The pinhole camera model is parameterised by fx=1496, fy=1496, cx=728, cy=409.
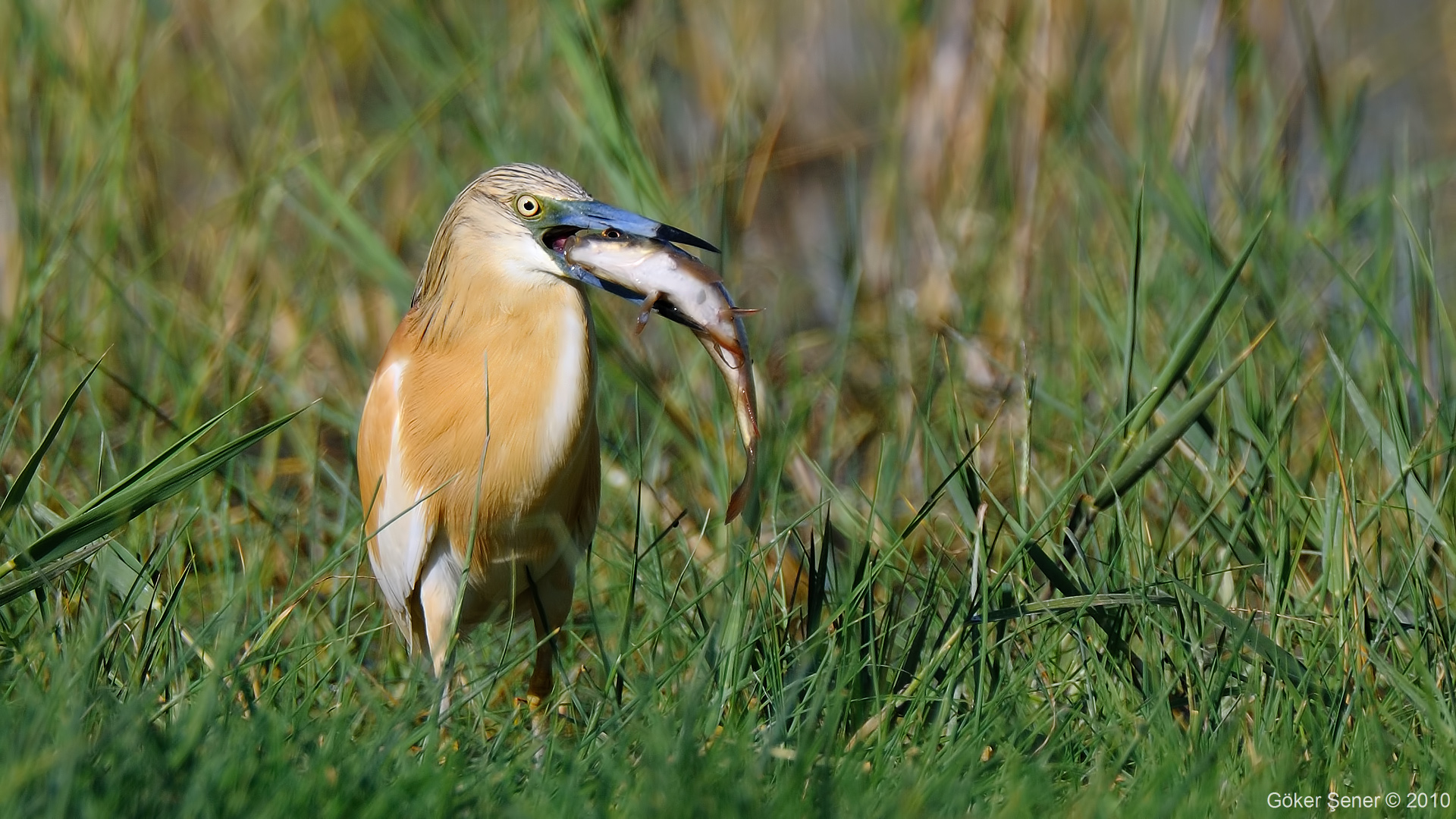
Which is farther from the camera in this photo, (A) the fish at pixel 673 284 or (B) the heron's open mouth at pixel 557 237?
(B) the heron's open mouth at pixel 557 237

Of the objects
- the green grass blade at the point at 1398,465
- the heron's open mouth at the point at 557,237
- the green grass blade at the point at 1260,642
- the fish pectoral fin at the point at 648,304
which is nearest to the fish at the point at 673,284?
the fish pectoral fin at the point at 648,304

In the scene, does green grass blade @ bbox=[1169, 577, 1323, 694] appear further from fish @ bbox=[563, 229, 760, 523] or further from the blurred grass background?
fish @ bbox=[563, 229, 760, 523]

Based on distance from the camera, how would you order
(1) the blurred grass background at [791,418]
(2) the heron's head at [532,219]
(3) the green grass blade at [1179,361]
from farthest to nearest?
1. (2) the heron's head at [532,219]
2. (3) the green grass blade at [1179,361]
3. (1) the blurred grass background at [791,418]

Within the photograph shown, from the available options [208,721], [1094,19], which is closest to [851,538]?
[208,721]

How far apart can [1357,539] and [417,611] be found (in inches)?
72.7

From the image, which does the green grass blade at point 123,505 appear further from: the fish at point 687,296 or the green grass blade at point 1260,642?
the green grass blade at point 1260,642

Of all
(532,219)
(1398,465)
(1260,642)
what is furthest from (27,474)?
(1398,465)

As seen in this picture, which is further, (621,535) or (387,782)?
(621,535)

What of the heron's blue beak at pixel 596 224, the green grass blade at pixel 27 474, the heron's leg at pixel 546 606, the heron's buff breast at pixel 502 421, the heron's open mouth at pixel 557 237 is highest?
the heron's blue beak at pixel 596 224

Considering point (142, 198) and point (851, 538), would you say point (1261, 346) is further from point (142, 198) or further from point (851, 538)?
point (142, 198)

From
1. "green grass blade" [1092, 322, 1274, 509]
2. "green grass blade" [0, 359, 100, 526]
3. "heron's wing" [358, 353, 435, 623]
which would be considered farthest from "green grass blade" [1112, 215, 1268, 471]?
"green grass blade" [0, 359, 100, 526]

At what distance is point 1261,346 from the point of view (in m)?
3.38

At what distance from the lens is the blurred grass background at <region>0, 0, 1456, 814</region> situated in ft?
7.18

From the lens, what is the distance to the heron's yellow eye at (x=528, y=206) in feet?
8.93
